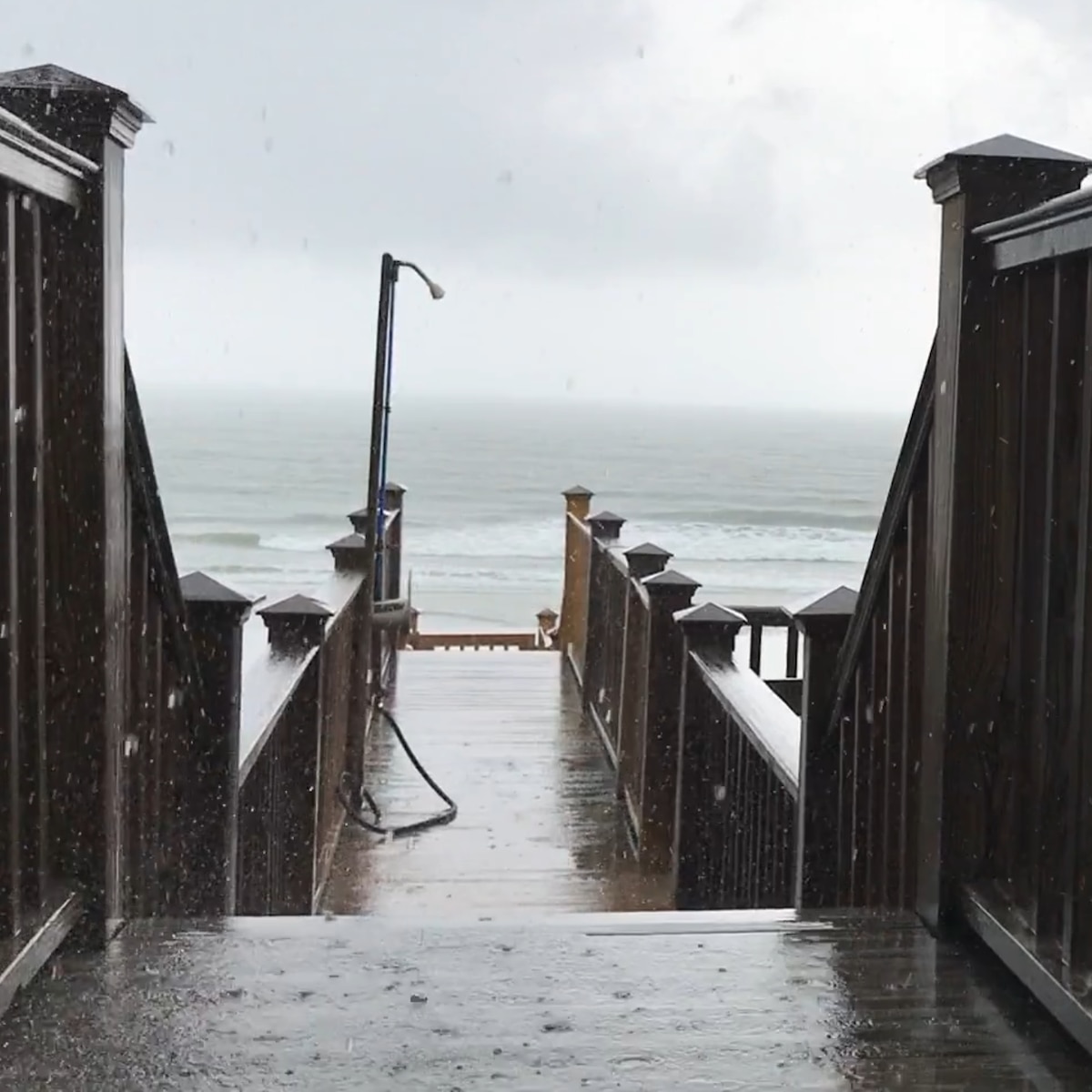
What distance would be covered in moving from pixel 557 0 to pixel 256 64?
28.9 metres

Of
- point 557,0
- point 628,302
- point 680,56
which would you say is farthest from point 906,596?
point 628,302

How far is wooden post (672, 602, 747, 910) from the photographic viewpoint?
4000 millimetres

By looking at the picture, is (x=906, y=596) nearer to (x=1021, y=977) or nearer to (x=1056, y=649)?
(x=1056, y=649)

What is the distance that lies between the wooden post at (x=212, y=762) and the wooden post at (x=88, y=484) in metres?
0.57

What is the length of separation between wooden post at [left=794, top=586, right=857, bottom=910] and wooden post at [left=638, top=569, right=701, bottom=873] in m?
2.22

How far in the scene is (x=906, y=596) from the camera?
2.62 meters

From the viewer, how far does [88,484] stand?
2.24 meters

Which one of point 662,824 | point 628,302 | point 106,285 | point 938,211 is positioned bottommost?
point 662,824

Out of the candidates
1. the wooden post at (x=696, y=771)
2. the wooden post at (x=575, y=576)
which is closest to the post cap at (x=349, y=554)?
the wooden post at (x=575, y=576)

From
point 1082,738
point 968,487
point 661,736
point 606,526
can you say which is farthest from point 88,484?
point 606,526

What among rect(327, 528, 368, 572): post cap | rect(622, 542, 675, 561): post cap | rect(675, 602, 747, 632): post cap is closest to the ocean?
rect(327, 528, 368, 572): post cap

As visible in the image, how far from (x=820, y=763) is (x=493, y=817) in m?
3.11

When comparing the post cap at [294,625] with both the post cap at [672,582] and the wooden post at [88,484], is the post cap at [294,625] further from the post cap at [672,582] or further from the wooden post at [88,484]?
the wooden post at [88,484]

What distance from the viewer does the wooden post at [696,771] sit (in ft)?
13.1
